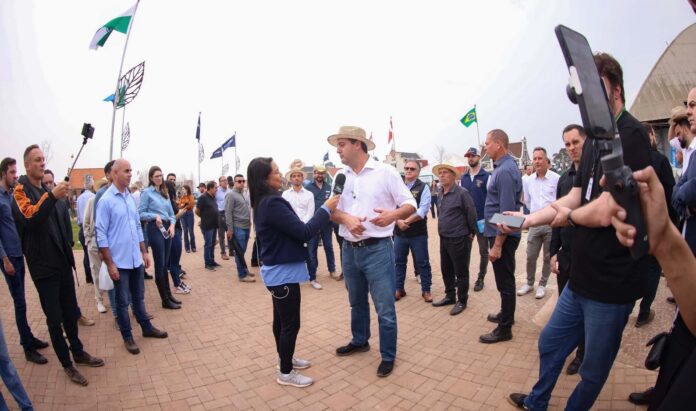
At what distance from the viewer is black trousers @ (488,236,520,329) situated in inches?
155

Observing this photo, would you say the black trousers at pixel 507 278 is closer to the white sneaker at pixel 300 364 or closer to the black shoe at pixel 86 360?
the white sneaker at pixel 300 364

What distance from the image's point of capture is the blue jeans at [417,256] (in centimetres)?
558

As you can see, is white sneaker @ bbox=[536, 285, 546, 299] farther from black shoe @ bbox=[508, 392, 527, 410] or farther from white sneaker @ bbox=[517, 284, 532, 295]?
black shoe @ bbox=[508, 392, 527, 410]

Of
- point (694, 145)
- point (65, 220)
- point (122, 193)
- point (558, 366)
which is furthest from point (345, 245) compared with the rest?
point (65, 220)

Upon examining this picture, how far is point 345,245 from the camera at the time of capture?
372cm

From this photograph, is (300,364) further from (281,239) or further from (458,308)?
(458,308)

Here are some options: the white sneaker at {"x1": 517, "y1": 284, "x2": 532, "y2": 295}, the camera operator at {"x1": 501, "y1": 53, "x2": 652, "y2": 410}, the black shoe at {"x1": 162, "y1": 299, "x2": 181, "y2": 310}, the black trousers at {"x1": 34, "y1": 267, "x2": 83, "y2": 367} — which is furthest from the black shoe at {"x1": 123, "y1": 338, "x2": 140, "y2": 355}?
the white sneaker at {"x1": 517, "y1": 284, "x2": 532, "y2": 295}

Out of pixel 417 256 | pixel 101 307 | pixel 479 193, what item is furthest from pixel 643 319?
pixel 101 307

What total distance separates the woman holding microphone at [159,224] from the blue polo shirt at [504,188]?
5.00 meters

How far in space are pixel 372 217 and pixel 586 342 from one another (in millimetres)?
1996

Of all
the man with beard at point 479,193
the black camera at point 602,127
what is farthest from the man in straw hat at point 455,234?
the black camera at point 602,127

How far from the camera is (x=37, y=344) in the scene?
4184 mm

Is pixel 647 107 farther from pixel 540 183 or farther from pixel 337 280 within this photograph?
pixel 337 280

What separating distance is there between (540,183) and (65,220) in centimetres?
700
